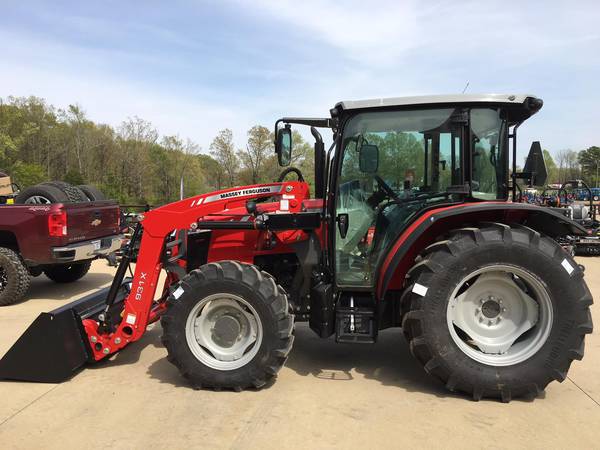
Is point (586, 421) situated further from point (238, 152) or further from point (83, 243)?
point (238, 152)

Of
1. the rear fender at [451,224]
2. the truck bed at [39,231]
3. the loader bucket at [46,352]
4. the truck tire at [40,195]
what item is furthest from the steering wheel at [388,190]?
the truck tire at [40,195]

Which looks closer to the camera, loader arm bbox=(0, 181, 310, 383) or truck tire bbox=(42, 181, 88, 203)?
loader arm bbox=(0, 181, 310, 383)

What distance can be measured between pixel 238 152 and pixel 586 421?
124 feet

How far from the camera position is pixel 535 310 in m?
3.63

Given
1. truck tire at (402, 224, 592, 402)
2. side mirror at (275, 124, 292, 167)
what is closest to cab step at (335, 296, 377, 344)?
truck tire at (402, 224, 592, 402)

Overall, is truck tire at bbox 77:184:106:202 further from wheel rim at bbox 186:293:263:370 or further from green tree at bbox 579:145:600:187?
green tree at bbox 579:145:600:187

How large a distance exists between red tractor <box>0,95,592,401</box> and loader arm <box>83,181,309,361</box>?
12 mm

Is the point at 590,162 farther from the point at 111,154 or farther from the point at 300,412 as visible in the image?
the point at 300,412

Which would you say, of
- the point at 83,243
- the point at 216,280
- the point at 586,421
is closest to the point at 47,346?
the point at 216,280

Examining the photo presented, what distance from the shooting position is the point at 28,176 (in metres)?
31.0

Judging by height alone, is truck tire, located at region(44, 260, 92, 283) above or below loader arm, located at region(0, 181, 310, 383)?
below

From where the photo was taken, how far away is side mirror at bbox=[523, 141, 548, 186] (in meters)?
3.91

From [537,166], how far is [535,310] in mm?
1213

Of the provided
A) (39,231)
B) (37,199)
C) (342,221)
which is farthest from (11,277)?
(342,221)
